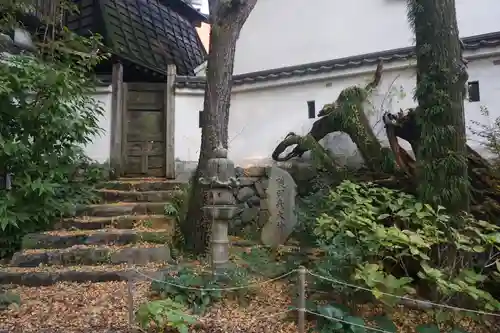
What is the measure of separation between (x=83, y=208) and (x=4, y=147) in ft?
5.40

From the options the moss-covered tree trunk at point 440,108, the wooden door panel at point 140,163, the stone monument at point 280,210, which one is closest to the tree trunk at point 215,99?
the stone monument at point 280,210

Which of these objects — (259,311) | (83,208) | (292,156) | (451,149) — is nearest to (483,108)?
(451,149)

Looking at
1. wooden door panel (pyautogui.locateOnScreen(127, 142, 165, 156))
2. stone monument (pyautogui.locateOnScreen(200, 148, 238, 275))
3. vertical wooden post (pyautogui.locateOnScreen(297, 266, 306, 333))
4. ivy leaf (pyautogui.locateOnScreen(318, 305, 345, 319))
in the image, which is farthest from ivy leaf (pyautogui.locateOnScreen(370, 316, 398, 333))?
wooden door panel (pyautogui.locateOnScreen(127, 142, 165, 156))

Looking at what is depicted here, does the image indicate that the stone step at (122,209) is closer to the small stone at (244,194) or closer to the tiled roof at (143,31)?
the small stone at (244,194)

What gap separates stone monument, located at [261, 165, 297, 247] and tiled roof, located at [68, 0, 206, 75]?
186 inches

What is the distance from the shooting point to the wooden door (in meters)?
9.53

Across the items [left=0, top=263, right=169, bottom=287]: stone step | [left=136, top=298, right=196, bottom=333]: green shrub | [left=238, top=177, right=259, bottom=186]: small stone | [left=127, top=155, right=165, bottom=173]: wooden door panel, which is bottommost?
[left=136, top=298, right=196, bottom=333]: green shrub

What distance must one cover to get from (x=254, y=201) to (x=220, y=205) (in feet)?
10.2

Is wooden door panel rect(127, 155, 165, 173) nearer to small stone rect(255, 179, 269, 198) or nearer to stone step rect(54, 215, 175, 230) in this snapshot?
small stone rect(255, 179, 269, 198)

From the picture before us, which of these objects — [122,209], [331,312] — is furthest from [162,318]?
[122,209]

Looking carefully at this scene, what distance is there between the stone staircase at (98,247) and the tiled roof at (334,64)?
9.67 ft

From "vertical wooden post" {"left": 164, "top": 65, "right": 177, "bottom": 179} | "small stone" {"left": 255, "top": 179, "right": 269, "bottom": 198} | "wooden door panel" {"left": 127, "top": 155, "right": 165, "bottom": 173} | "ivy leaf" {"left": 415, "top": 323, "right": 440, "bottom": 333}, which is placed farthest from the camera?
"wooden door panel" {"left": 127, "top": 155, "right": 165, "bottom": 173}

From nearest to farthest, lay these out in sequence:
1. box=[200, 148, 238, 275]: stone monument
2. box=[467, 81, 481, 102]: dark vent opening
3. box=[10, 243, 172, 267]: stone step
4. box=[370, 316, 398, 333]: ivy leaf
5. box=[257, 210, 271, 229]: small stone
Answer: box=[370, 316, 398, 333]: ivy leaf
box=[200, 148, 238, 275]: stone monument
box=[10, 243, 172, 267]: stone step
box=[467, 81, 481, 102]: dark vent opening
box=[257, 210, 271, 229]: small stone

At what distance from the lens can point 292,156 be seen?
7.99m
